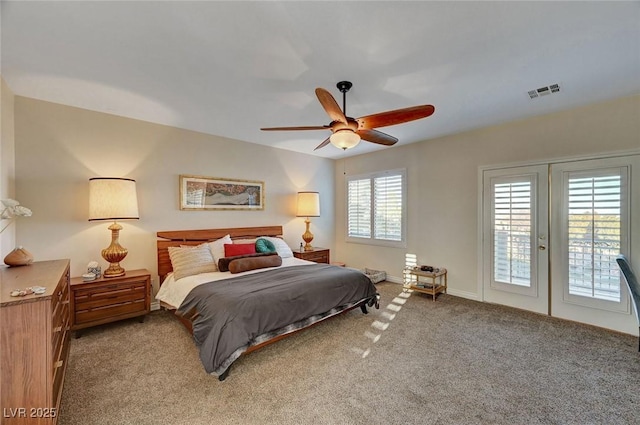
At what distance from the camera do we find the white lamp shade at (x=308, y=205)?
5.15m

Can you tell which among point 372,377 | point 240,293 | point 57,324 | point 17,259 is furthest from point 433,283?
point 17,259

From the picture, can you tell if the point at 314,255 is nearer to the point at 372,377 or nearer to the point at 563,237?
the point at 372,377

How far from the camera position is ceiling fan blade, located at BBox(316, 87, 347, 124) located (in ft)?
6.72

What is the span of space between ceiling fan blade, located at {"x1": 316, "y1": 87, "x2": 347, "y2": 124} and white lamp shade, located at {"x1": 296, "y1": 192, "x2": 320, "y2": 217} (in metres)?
2.82

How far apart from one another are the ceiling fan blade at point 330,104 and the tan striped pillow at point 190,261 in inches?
96.4

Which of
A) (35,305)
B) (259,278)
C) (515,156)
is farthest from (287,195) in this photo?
(35,305)

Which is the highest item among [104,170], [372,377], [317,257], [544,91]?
[544,91]

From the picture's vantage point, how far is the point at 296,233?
552cm

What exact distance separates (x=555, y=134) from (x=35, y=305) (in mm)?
5188

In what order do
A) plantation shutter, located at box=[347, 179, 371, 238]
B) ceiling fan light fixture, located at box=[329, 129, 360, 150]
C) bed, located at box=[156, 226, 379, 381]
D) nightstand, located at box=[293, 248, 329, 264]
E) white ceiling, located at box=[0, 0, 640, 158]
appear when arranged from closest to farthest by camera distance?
white ceiling, located at box=[0, 0, 640, 158] → bed, located at box=[156, 226, 379, 381] → ceiling fan light fixture, located at box=[329, 129, 360, 150] → nightstand, located at box=[293, 248, 329, 264] → plantation shutter, located at box=[347, 179, 371, 238]

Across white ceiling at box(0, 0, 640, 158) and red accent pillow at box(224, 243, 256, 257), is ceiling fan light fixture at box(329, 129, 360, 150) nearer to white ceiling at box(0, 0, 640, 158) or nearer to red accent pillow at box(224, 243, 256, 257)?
white ceiling at box(0, 0, 640, 158)

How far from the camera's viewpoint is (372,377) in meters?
2.27

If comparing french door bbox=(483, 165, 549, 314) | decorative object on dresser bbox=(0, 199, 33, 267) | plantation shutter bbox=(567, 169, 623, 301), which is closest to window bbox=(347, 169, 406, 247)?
french door bbox=(483, 165, 549, 314)

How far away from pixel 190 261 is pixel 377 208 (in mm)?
3520
